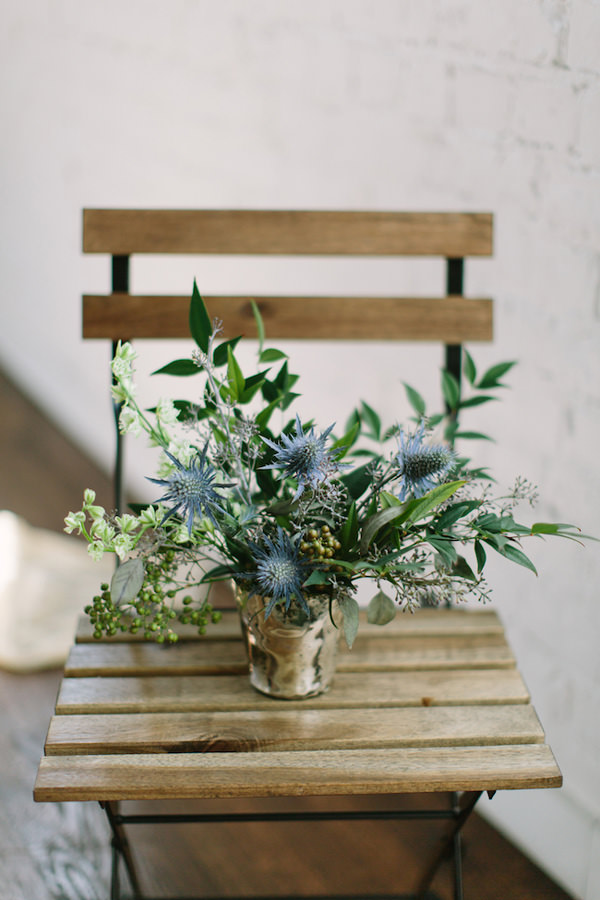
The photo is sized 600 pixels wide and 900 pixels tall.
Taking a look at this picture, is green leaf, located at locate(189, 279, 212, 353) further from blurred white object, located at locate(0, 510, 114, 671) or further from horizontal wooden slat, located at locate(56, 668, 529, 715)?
blurred white object, located at locate(0, 510, 114, 671)

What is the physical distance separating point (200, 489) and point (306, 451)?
11cm

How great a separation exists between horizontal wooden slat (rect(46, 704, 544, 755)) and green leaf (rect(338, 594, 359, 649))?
0.14 metres

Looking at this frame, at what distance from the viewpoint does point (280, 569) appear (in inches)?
32.1

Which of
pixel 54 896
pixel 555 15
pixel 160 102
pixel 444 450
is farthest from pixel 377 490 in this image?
pixel 160 102

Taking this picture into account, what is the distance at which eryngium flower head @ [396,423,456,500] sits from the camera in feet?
2.76

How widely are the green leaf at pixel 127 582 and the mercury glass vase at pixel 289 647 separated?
4.6 inches

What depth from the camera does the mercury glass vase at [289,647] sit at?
893 millimetres

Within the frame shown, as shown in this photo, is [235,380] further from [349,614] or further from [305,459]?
[349,614]

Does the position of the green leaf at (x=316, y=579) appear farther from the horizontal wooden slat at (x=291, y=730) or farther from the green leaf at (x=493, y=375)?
the green leaf at (x=493, y=375)

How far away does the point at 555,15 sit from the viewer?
118 centimetres

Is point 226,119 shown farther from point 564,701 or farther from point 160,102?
point 564,701

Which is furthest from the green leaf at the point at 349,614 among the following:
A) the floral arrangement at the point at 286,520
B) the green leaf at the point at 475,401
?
the green leaf at the point at 475,401

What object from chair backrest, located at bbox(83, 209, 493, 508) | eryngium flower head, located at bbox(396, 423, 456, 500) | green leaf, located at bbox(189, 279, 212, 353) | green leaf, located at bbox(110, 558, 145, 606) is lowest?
green leaf, located at bbox(110, 558, 145, 606)

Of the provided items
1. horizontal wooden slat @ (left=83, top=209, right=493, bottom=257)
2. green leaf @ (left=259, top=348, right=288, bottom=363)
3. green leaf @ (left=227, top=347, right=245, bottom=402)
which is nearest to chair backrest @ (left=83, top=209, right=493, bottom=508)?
horizontal wooden slat @ (left=83, top=209, right=493, bottom=257)
